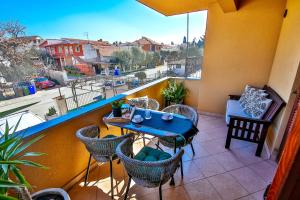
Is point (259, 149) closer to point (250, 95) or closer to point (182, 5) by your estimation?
point (250, 95)

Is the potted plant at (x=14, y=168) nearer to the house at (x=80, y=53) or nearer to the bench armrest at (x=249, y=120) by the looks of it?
the house at (x=80, y=53)

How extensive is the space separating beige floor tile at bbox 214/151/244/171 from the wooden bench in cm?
19

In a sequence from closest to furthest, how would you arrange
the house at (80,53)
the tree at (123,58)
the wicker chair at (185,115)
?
the wicker chair at (185,115), the house at (80,53), the tree at (123,58)

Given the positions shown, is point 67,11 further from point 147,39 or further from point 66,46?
point 147,39

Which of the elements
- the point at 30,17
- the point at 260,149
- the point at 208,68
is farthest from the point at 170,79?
the point at 30,17

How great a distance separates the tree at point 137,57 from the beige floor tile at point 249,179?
4.44 metres

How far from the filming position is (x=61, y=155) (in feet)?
5.39

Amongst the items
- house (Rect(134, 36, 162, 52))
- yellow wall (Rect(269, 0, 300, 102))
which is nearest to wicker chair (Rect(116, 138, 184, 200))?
yellow wall (Rect(269, 0, 300, 102))

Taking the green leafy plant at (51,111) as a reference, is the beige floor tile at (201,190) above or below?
below

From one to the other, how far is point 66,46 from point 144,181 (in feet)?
8.12

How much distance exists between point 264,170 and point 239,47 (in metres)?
2.28

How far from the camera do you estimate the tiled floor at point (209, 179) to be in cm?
165

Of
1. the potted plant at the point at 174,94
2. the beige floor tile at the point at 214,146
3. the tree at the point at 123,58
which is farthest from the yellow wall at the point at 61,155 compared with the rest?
the tree at the point at 123,58

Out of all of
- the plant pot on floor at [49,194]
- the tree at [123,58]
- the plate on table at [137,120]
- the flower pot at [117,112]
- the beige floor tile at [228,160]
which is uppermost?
the tree at [123,58]
